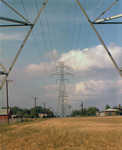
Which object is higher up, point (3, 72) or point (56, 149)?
point (3, 72)

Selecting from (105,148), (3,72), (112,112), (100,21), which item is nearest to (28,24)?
(3,72)

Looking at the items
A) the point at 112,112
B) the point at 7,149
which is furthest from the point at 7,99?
the point at 112,112

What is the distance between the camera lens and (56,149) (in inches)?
607

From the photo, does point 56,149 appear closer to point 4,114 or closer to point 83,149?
point 83,149

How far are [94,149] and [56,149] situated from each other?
7.06 feet

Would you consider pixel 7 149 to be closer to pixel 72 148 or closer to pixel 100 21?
pixel 72 148

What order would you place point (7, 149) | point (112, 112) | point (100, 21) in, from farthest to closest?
point (112, 112), point (7, 149), point (100, 21)

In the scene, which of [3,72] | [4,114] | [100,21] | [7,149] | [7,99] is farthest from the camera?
[4,114]

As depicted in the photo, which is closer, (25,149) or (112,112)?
(25,149)

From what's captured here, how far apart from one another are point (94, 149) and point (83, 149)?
0.61m

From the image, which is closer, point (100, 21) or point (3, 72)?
point (3, 72)

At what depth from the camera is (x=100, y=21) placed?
14.9 metres

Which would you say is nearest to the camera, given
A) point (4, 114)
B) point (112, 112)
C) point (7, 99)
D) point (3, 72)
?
point (3, 72)

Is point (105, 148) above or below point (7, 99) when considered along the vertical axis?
below
